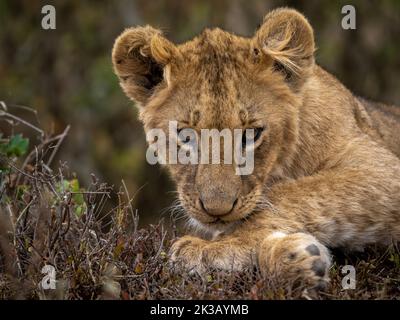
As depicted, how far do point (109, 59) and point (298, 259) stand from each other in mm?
9679

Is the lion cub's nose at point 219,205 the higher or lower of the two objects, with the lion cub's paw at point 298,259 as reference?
higher

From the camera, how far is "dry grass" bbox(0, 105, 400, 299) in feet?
14.3

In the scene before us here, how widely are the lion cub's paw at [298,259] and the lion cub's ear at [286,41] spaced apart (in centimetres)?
118

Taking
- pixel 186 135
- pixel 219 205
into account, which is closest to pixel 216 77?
pixel 186 135

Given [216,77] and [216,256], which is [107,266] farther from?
[216,77]

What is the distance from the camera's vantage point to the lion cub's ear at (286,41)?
5.36 meters

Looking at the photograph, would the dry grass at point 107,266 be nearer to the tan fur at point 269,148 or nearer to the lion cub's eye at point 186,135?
the tan fur at point 269,148

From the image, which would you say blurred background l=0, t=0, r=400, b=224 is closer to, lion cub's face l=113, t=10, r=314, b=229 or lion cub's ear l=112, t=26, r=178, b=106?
lion cub's ear l=112, t=26, r=178, b=106

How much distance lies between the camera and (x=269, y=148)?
523 centimetres

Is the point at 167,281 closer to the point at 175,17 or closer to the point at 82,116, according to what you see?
the point at 82,116

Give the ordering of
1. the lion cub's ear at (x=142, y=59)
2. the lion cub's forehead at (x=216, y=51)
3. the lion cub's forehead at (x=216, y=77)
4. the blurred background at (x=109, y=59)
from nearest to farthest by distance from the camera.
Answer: the lion cub's forehead at (x=216, y=77) < the lion cub's forehead at (x=216, y=51) < the lion cub's ear at (x=142, y=59) < the blurred background at (x=109, y=59)

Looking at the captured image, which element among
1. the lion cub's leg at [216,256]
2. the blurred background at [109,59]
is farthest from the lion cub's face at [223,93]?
the blurred background at [109,59]

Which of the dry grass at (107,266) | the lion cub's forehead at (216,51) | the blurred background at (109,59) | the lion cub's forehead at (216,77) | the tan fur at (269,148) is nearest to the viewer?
the dry grass at (107,266)
